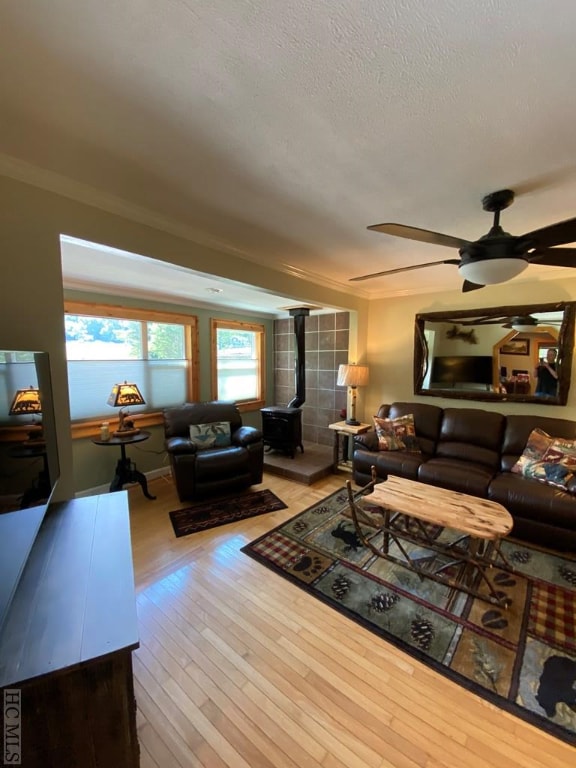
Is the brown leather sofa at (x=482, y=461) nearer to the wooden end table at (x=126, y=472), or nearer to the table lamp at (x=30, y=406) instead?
the wooden end table at (x=126, y=472)

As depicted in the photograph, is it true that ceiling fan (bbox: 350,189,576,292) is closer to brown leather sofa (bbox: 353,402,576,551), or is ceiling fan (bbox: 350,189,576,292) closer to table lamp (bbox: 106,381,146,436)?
brown leather sofa (bbox: 353,402,576,551)

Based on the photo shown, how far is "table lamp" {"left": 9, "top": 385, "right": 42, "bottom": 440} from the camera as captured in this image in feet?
3.99

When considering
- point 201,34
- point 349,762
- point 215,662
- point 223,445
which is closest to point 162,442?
point 223,445

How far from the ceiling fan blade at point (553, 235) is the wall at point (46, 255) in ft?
7.02

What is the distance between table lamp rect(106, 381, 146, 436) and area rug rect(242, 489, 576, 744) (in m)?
1.83

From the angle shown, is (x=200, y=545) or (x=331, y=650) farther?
(x=200, y=545)

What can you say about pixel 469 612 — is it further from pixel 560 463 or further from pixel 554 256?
pixel 554 256

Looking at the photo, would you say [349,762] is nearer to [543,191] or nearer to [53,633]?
[53,633]

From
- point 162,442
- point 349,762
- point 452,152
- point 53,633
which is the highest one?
point 452,152

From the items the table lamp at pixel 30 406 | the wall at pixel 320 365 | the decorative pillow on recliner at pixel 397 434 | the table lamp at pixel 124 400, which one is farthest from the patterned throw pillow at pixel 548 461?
the table lamp at pixel 124 400

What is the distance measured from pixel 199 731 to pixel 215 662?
0.93 ft

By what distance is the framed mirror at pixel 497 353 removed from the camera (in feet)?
10.4

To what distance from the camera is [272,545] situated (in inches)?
99.6

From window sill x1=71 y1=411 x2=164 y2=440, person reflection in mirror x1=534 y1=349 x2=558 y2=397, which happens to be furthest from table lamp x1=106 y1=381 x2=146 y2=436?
person reflection in mirror x1=534 y1=349 x2=558 y2=397
